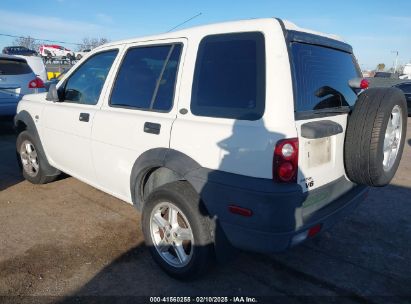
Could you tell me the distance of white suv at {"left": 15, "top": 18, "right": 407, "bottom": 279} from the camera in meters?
2.26

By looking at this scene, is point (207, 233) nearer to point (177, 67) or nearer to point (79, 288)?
point (79, 288)

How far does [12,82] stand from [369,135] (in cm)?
786

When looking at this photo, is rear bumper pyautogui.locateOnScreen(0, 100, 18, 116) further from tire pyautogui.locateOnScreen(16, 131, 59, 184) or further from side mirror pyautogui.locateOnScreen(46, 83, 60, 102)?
side mirror pyautogui.locateOnScreen(46, 83, 60, 102)

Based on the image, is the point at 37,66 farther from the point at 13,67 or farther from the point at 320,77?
the point at 320,77

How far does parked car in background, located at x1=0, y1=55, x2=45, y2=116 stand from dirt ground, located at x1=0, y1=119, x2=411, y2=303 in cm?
419

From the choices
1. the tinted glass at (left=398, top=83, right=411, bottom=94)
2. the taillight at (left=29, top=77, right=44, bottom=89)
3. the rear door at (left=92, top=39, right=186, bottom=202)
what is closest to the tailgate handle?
the rear door at (left=92, top=39, right=186, bottom=202)

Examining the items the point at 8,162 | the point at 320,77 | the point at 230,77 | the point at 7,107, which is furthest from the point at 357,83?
the point at 7,107

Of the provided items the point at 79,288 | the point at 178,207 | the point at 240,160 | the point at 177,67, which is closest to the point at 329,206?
the point at 240,160

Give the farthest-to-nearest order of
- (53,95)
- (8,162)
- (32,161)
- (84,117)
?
(8,162) → (32,161) → (53,95) → (84,117)

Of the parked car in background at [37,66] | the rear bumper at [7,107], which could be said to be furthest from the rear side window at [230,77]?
the parked car in background at [37,66]

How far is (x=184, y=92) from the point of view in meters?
2.70

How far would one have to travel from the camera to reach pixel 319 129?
231cm

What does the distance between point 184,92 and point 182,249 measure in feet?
4.21

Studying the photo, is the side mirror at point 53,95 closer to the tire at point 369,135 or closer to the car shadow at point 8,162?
the car shadow at point 8,162
